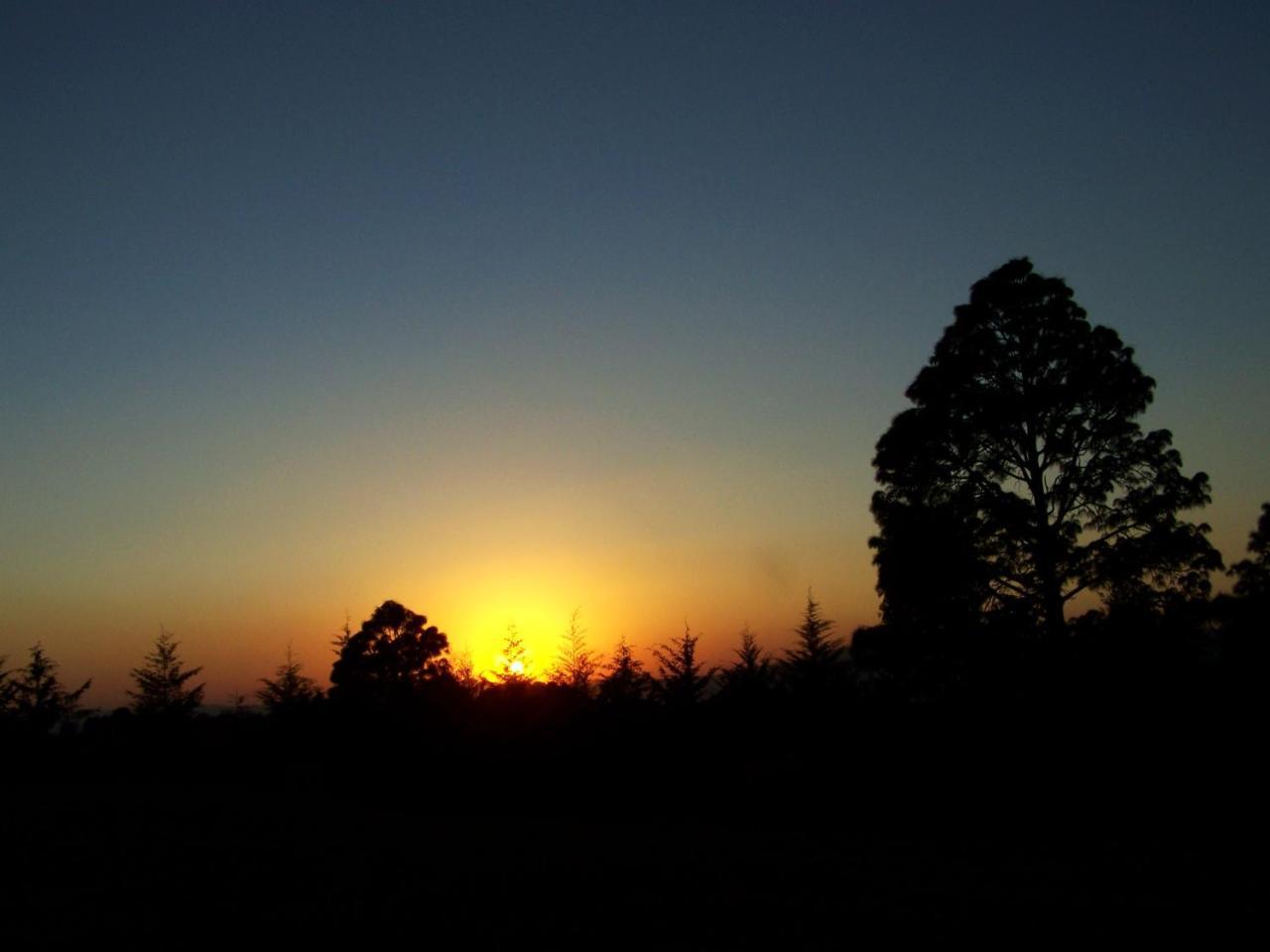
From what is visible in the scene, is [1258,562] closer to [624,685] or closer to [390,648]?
[624,685]

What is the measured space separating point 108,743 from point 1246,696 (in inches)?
987

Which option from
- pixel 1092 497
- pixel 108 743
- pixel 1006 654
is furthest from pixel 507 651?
pixel 1092 497

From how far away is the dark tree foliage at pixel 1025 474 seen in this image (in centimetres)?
1905

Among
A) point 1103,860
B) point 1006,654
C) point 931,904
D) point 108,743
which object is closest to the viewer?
point 931,904

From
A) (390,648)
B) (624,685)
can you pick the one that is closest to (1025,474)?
(624,685)

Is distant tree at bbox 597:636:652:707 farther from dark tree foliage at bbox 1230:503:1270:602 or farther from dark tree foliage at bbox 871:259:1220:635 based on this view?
dark tree foliage at bbox 1230:503:1270:602

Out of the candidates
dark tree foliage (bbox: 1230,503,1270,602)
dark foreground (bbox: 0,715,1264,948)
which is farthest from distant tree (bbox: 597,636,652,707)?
dark tree foliage (bbox: 1230,503,1270,602)

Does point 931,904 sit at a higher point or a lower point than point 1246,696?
lower

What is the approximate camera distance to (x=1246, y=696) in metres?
12.8

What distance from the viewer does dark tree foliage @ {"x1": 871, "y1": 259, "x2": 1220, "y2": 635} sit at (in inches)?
750

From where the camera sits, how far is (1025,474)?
19.8m

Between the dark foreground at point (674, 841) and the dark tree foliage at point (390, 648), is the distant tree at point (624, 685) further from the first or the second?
the dark tree foliage at point (390, 648)

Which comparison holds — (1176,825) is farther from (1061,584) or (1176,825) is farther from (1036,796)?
(1061,584)

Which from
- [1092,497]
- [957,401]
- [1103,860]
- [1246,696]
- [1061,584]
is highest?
[957,401]
